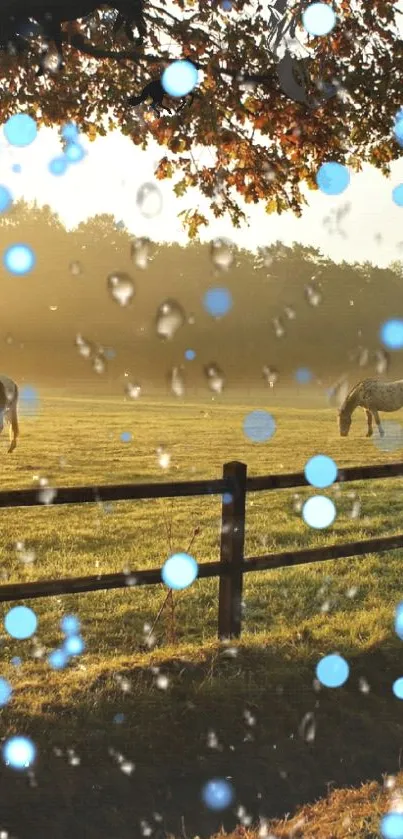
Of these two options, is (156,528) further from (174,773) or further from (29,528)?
(174,773)

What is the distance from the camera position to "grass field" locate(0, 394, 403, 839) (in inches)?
182

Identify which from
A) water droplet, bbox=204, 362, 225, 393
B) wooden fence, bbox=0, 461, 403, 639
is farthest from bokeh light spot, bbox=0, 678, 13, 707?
water droplet, bbox=204, 362, 225, 393

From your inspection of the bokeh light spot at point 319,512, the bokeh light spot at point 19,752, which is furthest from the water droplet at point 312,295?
the bokeh light spot at point 19,752

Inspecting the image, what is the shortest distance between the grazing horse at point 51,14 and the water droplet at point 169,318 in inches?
3267

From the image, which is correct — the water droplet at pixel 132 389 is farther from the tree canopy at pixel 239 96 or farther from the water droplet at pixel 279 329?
the tree canopy at pixel 239 96

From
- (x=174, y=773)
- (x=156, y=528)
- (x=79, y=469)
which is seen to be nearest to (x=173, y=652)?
(x=174, y=773)

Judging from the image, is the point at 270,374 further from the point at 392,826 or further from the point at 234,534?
the point at 392,826

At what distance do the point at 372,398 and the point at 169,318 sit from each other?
70562 mm

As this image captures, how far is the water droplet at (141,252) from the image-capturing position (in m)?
96.2

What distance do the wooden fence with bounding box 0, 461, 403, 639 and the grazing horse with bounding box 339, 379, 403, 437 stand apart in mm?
18110

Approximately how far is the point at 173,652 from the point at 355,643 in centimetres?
188

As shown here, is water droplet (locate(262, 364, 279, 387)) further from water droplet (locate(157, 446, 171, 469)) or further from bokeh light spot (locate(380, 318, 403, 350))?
water droplet (locate(157, 446, 171, 469))

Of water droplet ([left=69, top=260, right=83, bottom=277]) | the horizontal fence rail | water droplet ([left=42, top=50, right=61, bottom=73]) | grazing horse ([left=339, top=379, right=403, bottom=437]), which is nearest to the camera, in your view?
the horizontal fence rail

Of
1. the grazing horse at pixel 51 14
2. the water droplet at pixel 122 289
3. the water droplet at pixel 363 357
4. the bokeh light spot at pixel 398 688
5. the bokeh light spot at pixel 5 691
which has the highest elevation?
the water droplet at pixel 122 289
